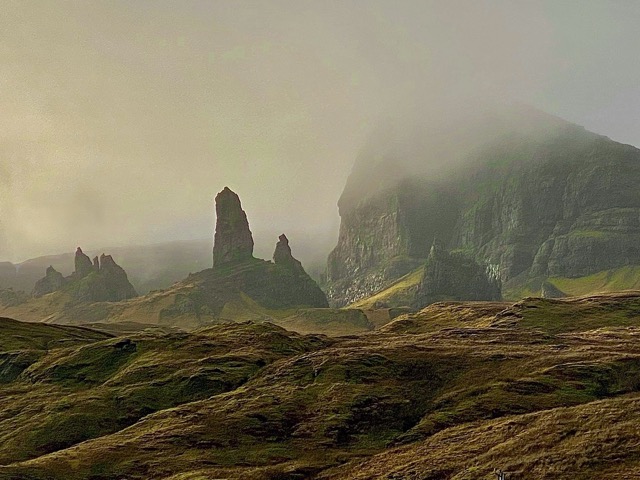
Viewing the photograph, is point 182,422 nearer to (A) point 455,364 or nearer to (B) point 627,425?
(A) point 455,364

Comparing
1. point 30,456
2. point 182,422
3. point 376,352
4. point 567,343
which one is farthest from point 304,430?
point 567,343

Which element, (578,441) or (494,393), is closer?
(578,441)

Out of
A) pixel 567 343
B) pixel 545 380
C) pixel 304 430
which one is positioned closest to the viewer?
pixel 304 430

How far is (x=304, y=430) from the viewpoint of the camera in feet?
324

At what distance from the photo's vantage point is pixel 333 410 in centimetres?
10481

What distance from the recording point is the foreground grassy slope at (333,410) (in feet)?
249

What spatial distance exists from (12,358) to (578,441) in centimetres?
15521

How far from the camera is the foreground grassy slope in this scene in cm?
7575

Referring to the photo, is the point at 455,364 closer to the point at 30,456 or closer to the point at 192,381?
the point at 192,381

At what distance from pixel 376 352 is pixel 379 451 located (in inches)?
1742

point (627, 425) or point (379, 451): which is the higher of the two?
point (627, 425)

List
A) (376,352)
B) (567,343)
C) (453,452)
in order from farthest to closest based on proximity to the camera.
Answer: (567,343) → (376,352) → (453,452)

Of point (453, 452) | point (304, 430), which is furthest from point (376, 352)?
point (453, 452)

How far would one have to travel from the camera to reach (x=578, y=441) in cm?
7125
